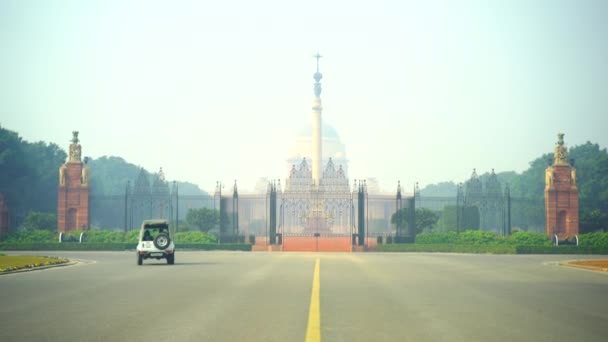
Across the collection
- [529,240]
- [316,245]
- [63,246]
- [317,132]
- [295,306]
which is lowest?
[295,306]

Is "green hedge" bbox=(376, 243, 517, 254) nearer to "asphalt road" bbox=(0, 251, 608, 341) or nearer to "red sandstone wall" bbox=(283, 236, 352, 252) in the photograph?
"red sandstone wall" bbox=(283, 236, 352, 252)

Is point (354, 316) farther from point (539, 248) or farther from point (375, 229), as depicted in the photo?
point (375, 229)

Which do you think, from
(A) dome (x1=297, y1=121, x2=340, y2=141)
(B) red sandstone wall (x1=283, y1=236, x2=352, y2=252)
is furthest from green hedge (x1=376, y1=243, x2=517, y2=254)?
(A) dome (x1=297, y1=121, x2=340, y2=141)

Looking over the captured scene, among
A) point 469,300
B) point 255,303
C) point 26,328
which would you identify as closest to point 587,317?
point 469,300

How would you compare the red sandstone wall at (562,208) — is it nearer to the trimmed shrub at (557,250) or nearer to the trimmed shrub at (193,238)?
the trimmed shrub at (557,250)

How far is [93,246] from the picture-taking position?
5381 cm

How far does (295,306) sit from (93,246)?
3878 cm

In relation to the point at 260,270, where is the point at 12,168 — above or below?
above

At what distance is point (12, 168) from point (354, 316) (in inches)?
2837

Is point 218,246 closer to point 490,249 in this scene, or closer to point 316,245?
point 316,245

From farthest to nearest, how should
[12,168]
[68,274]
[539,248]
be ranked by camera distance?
[12,168]
[539,248]
[68,274]

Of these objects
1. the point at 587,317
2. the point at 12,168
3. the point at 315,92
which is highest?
the point at 315,92

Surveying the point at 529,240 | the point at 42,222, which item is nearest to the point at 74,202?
the point at 42,222

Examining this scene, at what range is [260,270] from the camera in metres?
31.2
